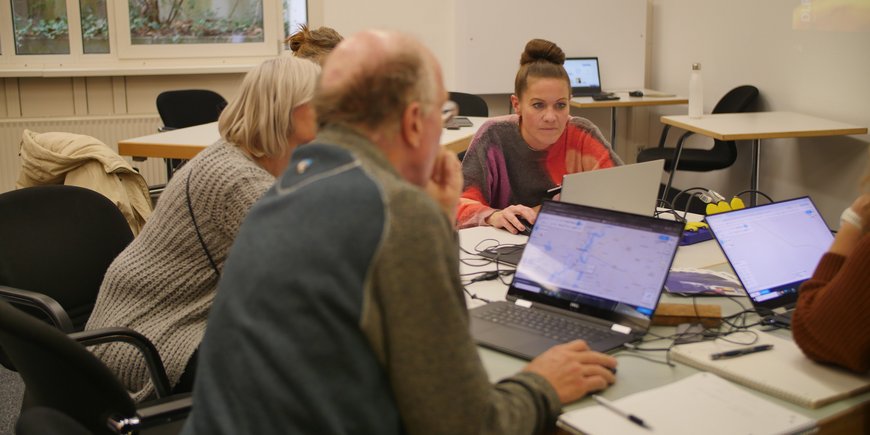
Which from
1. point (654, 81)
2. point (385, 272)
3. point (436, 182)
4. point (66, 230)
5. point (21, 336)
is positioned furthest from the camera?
point (654, 81)

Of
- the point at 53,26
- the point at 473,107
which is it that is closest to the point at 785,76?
the point at 473,107

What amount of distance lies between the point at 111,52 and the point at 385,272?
564cm

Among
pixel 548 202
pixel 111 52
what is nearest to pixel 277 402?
pixel 548 202

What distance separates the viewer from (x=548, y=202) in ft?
6.11

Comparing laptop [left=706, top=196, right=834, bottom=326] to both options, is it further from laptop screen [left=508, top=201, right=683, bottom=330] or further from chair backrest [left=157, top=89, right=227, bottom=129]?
chair backrest [left=157, top=89, right=227, bottom=129]

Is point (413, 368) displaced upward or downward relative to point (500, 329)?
upward

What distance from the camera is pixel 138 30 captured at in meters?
6.03

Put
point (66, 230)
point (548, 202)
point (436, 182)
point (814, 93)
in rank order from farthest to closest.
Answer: point (814, 93) < point (66, 230) < point (548, 202) < point (436, 182)

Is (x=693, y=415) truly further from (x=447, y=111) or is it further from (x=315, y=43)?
(x=315, y=43)

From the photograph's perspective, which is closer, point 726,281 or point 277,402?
point 277,402

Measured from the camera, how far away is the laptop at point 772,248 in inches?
70.0

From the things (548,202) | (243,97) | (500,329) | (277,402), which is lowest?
(500,329)

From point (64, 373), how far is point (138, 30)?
16.8ft

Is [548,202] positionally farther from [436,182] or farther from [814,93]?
[814,93]
